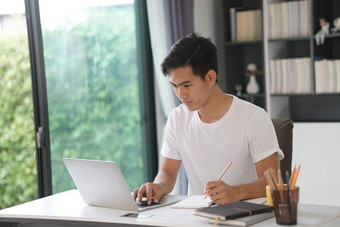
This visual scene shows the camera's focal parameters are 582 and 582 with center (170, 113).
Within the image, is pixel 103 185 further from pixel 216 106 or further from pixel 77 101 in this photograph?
pixel 77 101

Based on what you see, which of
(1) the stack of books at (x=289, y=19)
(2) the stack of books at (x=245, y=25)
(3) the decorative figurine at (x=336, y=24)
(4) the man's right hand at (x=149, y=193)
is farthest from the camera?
(2) the stack of books at (x=245, y=25)

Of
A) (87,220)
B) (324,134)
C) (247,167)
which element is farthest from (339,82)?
(87,220)

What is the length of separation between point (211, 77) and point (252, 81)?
2066 mm

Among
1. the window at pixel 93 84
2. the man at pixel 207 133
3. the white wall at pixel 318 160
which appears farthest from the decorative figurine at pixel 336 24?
the man at pixel 207 133

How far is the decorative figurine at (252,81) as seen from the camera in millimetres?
4449

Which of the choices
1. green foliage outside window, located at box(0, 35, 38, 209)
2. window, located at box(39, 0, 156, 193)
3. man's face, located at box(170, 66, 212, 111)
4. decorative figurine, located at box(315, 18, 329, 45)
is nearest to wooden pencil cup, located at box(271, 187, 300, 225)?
man's face, located at box(170, 66, 212, 111)

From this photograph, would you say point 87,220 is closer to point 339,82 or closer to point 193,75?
point 193,75

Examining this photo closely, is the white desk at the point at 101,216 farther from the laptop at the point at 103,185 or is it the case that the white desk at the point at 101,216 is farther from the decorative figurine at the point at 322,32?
the decorative figurine at the point at 322,32

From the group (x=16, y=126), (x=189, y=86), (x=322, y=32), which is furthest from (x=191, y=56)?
(x=322, y=32)

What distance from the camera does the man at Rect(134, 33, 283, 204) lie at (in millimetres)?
2389

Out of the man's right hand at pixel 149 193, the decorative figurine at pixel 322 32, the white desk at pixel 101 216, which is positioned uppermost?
the decorative figurine at pixel 322 32

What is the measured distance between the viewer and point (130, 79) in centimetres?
445

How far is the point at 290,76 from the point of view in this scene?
4.25 metres

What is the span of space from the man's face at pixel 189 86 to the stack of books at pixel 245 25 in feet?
6.82
